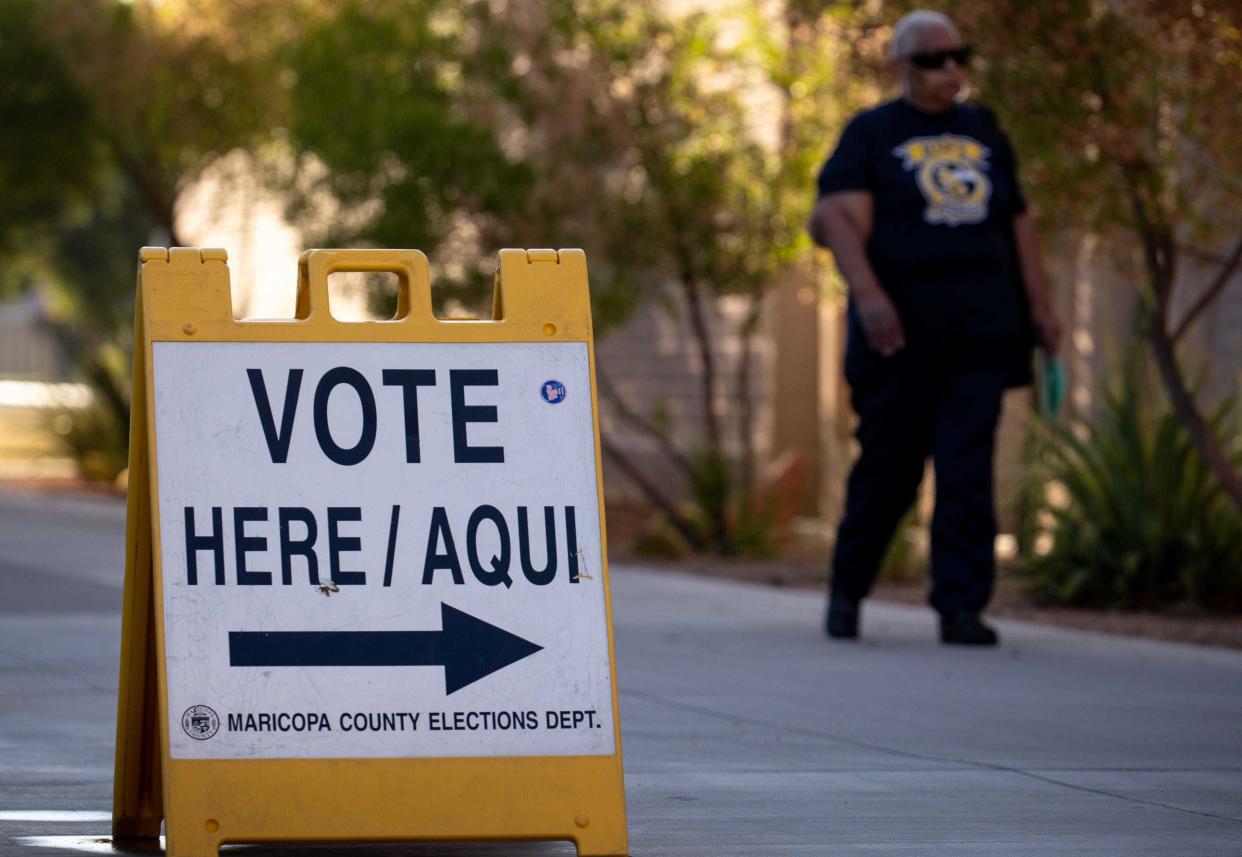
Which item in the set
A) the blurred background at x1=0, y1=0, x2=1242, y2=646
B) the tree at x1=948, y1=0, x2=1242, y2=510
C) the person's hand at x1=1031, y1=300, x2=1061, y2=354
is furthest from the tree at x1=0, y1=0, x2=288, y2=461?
the person's hand at x1=1031, y1=300, x2=1061, y2=354

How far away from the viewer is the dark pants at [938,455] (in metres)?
7.77

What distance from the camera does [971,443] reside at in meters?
7.76

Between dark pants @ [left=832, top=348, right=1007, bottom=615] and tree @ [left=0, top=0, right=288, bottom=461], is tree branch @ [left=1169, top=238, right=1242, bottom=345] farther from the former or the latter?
tree @ [left=0, top=0, right=288, bottom=461]

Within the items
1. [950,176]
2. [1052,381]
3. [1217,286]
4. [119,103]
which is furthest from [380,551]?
[119,103]

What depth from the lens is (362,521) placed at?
4.32m

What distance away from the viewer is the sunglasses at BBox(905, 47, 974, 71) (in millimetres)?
7777

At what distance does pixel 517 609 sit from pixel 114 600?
527 centimetres

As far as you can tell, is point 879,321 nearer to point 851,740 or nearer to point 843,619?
point 843,619

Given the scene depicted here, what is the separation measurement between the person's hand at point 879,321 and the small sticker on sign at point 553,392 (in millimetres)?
3232

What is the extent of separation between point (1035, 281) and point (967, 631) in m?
1.25

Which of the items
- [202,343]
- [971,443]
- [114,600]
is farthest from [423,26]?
[202,343]

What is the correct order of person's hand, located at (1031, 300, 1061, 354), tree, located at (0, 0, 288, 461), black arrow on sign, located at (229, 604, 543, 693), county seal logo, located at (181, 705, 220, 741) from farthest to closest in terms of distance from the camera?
1. tree, located at (0, 0, 288, 461)
2. person's hand, located at (1031, 300, 1061, 354)
3. black arrow on sign, located at (229, 604, 543, 693)
4. county seal logo, located at (181, 705, 220, 741)

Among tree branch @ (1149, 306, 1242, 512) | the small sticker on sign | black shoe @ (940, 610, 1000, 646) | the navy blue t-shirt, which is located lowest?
black shoe @ (940, 610, 1000, 646)

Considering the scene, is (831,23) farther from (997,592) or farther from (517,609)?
(517,609)
